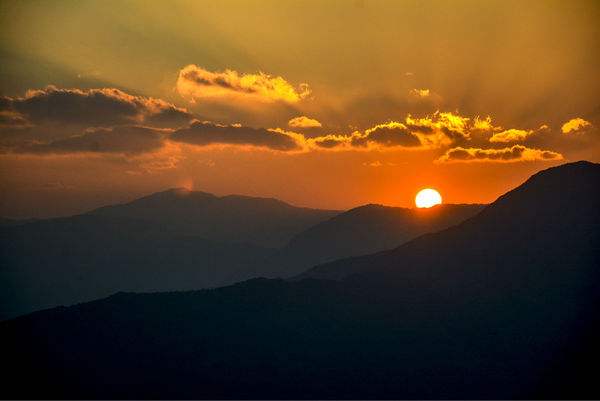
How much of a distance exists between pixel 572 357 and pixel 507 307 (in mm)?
32765

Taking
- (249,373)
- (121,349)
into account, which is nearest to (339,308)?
(249,373)

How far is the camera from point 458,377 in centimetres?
16125

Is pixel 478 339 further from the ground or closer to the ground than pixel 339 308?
closer to the ground

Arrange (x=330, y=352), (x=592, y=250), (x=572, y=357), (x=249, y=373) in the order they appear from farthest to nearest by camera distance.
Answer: (x=592, y=250) < (x=330, y=352) < (x=249, y=373) < (x=572, y=357)

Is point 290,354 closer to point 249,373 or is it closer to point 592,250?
point 249,373

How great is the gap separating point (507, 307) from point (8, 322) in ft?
515

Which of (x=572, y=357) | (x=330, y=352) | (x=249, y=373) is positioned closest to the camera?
(x=572, y=357)

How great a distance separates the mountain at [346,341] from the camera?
15475cm

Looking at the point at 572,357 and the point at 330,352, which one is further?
the point at 330,352

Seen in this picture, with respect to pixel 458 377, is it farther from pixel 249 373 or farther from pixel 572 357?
pixel 249 373

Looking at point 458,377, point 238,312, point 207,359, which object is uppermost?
point 238,312

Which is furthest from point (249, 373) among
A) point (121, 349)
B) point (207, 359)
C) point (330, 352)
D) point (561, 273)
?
point (561, 273)

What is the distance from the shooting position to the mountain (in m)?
155

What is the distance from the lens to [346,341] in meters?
178
